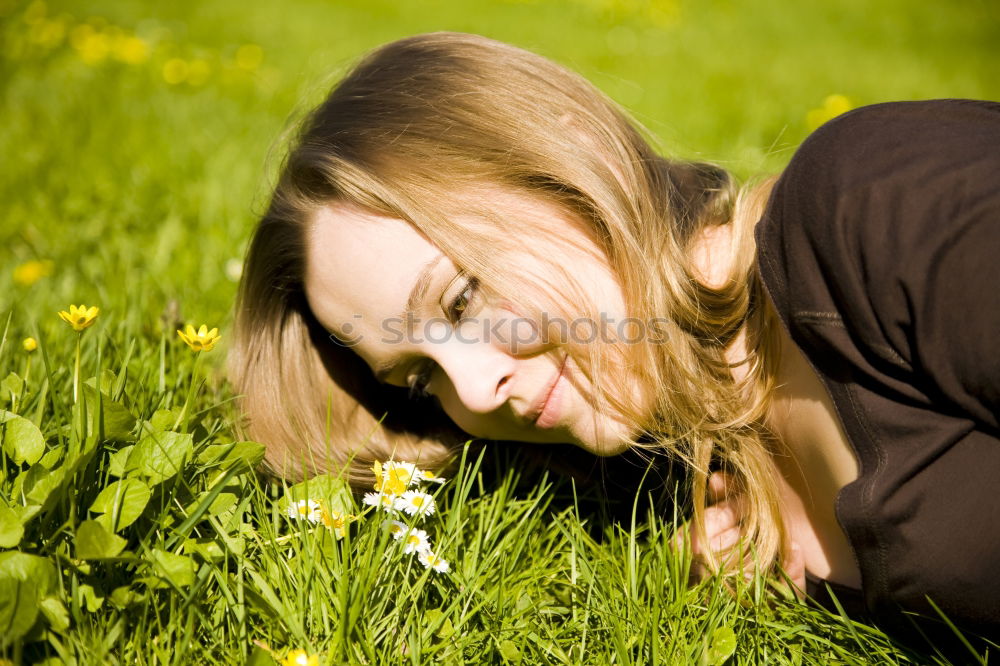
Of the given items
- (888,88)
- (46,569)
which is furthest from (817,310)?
(888,88)

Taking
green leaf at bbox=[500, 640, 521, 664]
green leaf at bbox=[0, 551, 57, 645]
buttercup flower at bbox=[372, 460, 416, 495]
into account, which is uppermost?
green leaf at bbox=[0, 551, 57, 645]

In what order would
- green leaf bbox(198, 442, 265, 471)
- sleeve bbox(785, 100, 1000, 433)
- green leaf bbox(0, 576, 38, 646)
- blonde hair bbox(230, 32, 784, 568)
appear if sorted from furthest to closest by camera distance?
blonde hair bbox(230, 32, 784, 568), green leaf bbox(198, 442, 265, 471), sleeve bbox(785, 100, 1000, 433), green leaf bbox(0, 576, 38, 646)

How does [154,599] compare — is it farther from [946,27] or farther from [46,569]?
[946,27]

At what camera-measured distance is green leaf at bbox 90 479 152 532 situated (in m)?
1.24

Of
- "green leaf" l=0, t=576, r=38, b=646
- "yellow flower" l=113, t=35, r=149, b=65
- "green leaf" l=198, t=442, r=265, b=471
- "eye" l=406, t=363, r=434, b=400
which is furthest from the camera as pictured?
"yellow flower" l=113, t=35, r=149, b=65

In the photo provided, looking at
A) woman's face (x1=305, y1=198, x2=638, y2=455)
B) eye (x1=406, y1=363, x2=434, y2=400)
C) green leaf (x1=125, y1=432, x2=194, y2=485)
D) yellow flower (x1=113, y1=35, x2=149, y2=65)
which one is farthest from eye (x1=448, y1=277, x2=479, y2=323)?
yellow flower (x1=113, y1=35, x2=149, y2=65)

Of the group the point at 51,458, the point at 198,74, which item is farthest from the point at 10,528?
the point at 198,74

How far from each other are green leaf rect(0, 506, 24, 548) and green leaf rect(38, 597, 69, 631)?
10 cm

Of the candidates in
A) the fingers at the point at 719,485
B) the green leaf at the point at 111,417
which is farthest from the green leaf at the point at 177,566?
the fingers at the point at 719,485

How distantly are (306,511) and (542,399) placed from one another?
0.49 metres

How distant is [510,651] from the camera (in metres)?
1.30

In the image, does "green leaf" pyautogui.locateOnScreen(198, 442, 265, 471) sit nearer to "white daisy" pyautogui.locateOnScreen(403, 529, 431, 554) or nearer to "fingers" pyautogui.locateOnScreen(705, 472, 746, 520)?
"white daisy" pyautogui.locateOnScreen(403, 529, 431, 554)

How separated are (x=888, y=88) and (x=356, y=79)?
3.69 m

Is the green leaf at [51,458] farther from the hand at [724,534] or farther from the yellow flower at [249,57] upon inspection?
the yellow flower at [249,57]
